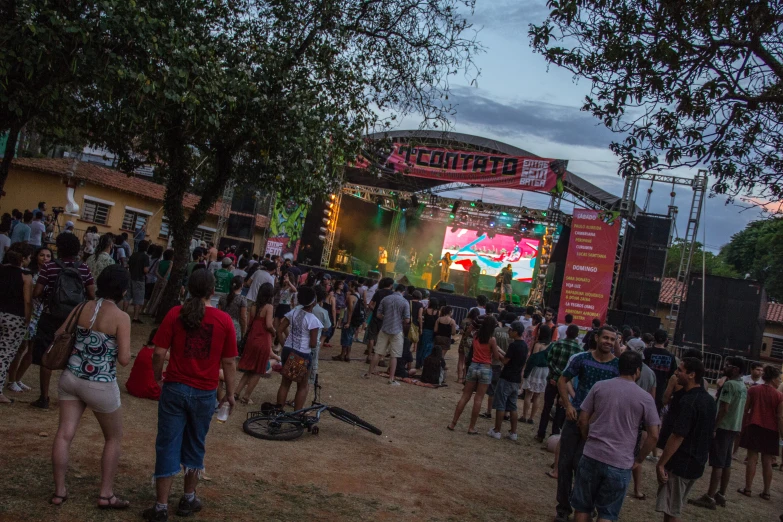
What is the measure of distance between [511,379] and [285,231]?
1790 centimetres

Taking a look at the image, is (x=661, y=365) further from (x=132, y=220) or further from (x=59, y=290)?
(x=132, y=220)

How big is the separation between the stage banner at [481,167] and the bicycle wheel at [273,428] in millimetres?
13754

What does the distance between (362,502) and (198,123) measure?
7.16 m

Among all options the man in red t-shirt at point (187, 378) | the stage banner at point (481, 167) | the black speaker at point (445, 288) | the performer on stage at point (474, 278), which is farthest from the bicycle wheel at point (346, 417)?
the performer on stage at point (474, 278)

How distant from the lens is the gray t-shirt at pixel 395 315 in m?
11.2

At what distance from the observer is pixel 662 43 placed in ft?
23.0

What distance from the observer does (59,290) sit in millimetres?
6141

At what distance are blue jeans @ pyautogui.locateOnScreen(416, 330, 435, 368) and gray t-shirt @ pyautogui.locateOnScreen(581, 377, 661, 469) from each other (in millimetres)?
8427

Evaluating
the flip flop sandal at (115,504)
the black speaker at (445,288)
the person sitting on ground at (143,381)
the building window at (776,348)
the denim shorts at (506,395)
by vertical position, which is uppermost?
the building window at (776,348)

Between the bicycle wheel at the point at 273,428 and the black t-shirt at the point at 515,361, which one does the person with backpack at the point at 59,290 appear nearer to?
the bicycle wheel at the point at 273,428

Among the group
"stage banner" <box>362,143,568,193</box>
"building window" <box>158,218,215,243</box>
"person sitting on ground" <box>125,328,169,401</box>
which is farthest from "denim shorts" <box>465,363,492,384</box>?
"building window" <box>158,218,215,243</box>

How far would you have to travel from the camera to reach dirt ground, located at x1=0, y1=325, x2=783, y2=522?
15.8 ft

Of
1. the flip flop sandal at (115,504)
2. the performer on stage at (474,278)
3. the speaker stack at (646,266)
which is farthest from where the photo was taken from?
the performer on stage at (474,278)

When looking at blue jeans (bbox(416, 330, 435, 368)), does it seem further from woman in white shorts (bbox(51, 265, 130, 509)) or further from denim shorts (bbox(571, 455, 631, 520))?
woman in white shorts (bbox(51, 265, 130, 509))
